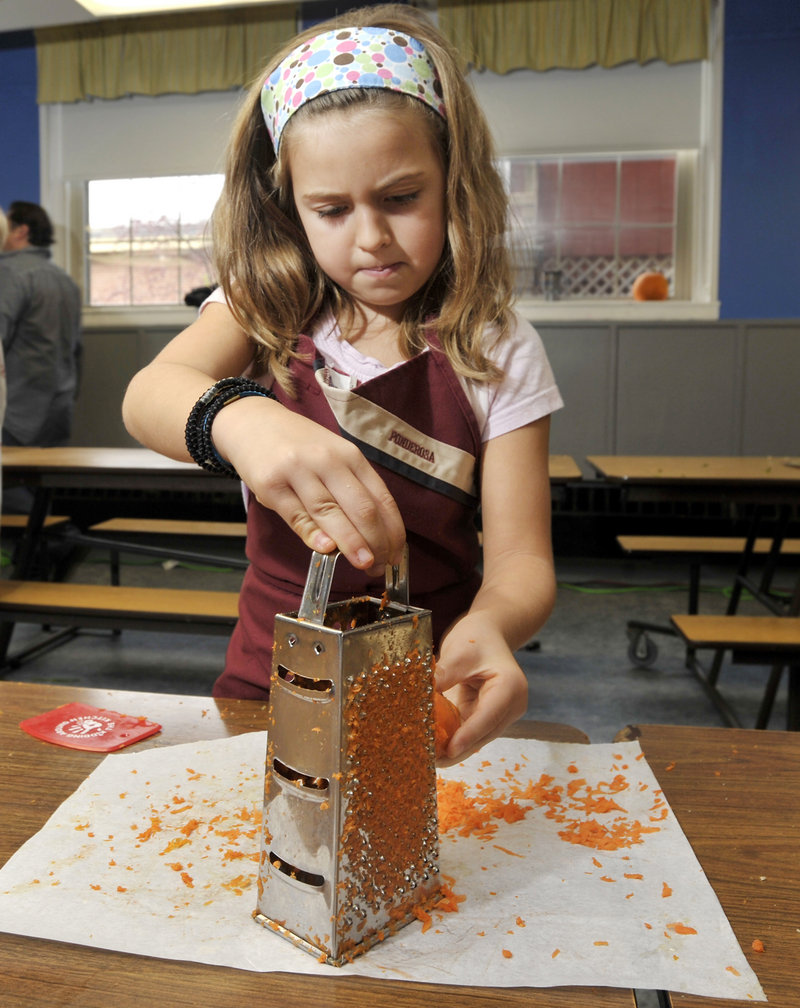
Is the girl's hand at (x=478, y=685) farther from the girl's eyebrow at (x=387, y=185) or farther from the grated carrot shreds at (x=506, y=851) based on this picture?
the girl's eyebrow at (x=387, y=185)

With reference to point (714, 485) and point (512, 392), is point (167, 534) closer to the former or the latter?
point (714, 485)

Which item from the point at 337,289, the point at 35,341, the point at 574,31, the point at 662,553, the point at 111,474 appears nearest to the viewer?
the point at 337,289

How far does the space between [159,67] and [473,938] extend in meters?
6.53

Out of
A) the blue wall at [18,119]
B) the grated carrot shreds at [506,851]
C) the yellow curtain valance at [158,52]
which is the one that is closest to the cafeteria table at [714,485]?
the grated carrot shreds at [506,851]

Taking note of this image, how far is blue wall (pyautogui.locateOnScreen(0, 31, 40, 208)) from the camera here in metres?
6.27

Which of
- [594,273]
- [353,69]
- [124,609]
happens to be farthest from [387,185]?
[594,273]

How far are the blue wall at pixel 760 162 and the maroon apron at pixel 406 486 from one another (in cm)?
501

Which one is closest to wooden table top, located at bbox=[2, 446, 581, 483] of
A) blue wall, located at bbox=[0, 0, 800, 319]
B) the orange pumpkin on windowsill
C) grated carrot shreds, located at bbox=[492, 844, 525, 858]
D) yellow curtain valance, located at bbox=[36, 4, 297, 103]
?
grated carrot shreds, located at bbox=[492, 844, 525, 858]

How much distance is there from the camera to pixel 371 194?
92 cm

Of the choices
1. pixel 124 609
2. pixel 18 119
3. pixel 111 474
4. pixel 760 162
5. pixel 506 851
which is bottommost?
pixel 124 609

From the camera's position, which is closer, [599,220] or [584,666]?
[584,666]

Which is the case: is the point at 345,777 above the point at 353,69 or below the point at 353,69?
below

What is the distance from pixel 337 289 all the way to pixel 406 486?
0.30m

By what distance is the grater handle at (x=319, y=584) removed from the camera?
54cm
